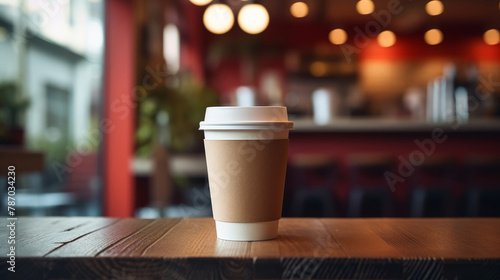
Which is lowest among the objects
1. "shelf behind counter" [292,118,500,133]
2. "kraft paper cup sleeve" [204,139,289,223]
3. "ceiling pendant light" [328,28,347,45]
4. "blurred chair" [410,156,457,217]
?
"blurred chair" [410,156,457,217]

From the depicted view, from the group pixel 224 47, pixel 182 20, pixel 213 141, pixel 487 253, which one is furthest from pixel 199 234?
pixel 224 47

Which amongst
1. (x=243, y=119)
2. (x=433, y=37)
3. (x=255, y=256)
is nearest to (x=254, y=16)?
(x=243, y=119)

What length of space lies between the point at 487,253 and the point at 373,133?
11.8 feet

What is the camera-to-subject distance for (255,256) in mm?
606

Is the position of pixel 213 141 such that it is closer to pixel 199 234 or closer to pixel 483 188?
pixel 199 234

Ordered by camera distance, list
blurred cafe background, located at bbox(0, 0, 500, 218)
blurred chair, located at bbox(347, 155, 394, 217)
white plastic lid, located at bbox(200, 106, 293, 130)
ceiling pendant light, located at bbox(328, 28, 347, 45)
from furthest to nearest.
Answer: ceiling pendant light, located at bbox(328, 28, 347, 45) → blurred chair, located at bbox(347, 155, 394, 217) → blurred cafe background, located at bbox(0, 0, 500, 218) → white plastic lid, located at bbox(200, 106, 293, 130)

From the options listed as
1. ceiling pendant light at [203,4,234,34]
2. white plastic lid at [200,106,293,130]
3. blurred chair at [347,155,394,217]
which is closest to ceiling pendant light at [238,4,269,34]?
ceiling pendant light at [203,4,234,34]

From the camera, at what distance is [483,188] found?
3.86 meters

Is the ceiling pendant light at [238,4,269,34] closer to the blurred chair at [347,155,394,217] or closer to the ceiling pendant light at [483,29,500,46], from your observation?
the blurred chair at [347,155,394,217]

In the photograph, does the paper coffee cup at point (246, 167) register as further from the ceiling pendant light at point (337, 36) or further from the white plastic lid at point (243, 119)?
the ceiling pendant light at point (337, 36)

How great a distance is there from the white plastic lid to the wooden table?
0.59 ft

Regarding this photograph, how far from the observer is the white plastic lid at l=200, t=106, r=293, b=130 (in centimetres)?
69

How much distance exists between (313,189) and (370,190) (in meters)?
0.49

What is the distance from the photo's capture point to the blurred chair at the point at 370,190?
151 inches
